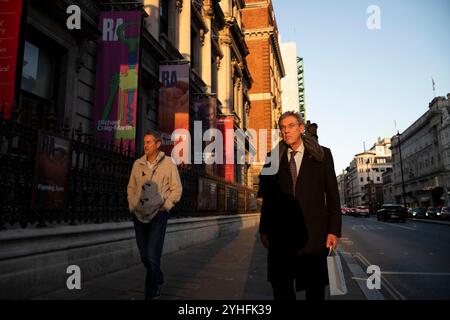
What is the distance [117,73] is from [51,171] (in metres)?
5.16

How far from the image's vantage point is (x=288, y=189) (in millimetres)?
2727

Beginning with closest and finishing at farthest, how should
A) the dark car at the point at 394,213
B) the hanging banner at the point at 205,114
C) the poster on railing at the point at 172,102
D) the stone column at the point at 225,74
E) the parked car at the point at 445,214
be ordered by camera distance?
the poster on railing at the point at 172,102 → the hanging banner at the point at 205,114 → the stone column at the point at 225,74 → the dark car at the point at 394,213 → the parked car at the point at 445,214

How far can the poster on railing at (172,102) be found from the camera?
40.1 ft

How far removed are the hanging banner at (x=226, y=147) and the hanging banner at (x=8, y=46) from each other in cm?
1468

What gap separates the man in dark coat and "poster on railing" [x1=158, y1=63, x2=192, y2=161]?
383 inches

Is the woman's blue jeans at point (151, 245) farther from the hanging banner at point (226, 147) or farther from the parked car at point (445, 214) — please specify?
the parked car at point (445, 214)

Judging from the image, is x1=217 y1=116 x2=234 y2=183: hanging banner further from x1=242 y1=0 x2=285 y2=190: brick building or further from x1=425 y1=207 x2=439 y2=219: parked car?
x1=425 y1=207 x2=439 y2=219: parked car

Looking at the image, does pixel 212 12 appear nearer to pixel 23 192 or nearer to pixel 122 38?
pixel 122 38

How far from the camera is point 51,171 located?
15.0ft

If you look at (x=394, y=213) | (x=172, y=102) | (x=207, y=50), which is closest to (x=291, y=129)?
(x=172, y=102)

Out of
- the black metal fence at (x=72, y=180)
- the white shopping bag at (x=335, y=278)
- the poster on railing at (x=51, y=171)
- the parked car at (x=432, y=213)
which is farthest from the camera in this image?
the parked car at (x=432, y=213)

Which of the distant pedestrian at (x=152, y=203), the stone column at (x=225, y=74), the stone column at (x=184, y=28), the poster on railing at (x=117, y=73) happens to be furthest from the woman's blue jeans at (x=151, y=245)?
the stone column at (x=225, y=74)

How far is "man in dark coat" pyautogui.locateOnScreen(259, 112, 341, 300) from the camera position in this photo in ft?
8.41

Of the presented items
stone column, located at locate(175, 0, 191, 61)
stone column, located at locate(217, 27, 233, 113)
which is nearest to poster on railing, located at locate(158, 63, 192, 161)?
stone column, located at locate(175, 0, 191, 61)
